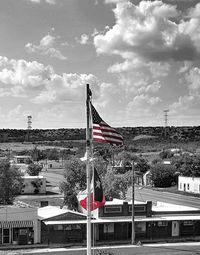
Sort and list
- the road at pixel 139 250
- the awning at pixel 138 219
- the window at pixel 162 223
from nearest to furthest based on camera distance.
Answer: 1. the road at pixel 139 250
2. the awning at pixel 138 219
3. the window at pixel 162 223

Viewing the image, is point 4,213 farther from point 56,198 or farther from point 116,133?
point 56,198

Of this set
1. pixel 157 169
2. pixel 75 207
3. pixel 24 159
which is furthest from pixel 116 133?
pixel 24 159

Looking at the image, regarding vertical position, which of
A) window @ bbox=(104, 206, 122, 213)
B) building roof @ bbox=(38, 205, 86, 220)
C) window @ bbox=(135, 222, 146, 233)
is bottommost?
window @ bbox=(135, 222, 146, 233)

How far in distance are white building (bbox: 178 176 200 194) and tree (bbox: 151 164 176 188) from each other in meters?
8.26

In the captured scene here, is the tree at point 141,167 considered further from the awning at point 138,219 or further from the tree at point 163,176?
the awning at point 138,219

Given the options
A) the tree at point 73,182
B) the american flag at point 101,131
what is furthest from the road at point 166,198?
the american flag at point 101,131

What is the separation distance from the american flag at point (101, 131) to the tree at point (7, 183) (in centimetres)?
4594

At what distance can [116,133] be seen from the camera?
21453 millimetres

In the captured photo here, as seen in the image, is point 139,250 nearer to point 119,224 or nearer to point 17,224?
point 119,224

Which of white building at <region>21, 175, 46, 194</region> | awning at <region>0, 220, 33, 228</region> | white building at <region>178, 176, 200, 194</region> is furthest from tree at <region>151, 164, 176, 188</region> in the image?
awning at <region>0, 220, 33, 228</region>

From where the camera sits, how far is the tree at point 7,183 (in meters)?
65.6

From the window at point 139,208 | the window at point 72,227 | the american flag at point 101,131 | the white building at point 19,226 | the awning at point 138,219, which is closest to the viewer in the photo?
the american flag at point 101,131

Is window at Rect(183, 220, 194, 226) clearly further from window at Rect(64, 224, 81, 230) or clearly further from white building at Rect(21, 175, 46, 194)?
white building at Rect(21, 175, 46, 194)

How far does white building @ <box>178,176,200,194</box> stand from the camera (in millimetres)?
86650
